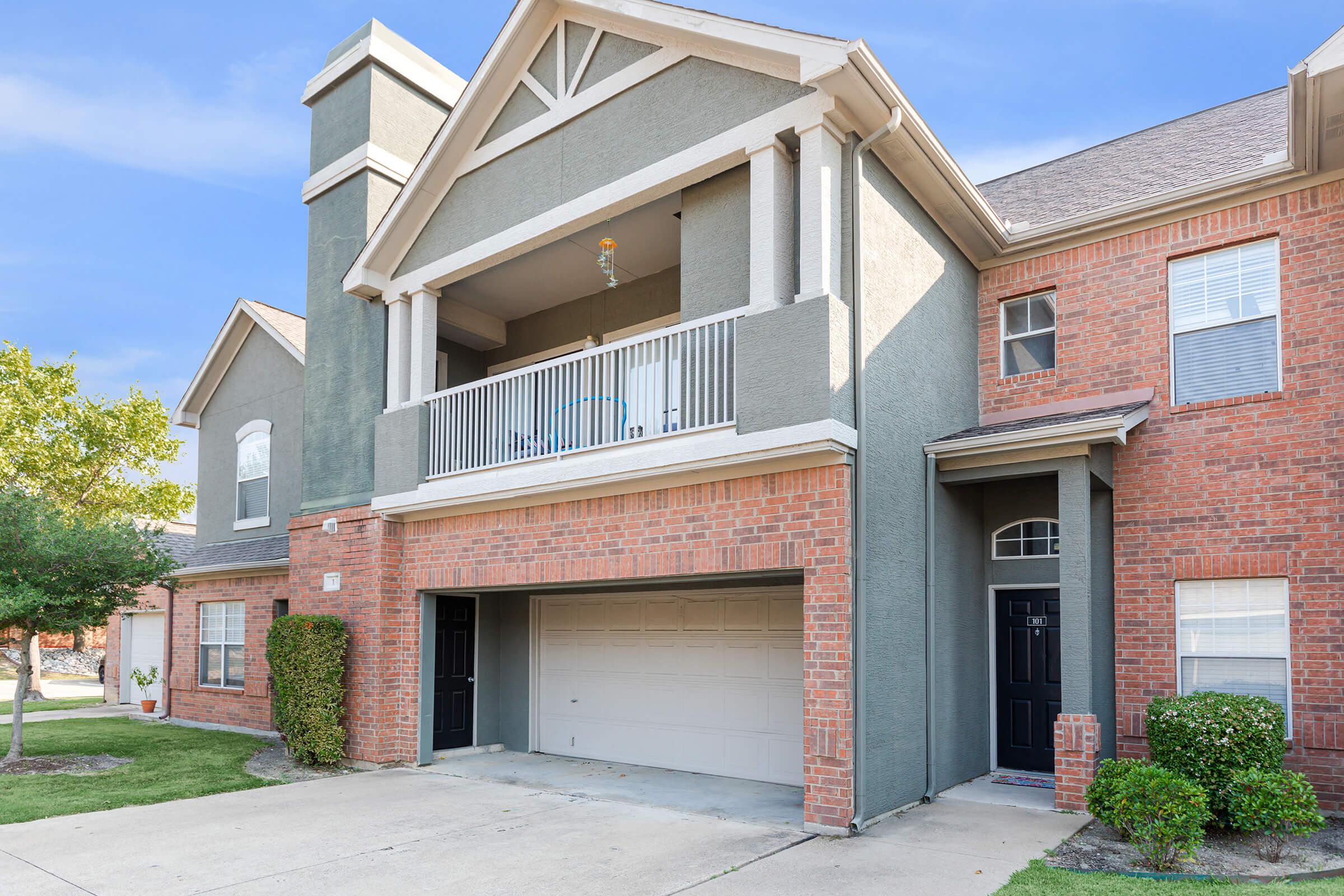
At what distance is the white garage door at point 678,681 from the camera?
10523 mm

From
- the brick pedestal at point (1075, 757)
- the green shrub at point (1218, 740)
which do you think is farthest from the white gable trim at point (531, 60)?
the green shrub at point (1218, 740)

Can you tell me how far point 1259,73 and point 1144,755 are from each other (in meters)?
9.06

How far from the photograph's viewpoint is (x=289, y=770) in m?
11.4

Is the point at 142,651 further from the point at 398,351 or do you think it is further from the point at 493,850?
the point at 493,850

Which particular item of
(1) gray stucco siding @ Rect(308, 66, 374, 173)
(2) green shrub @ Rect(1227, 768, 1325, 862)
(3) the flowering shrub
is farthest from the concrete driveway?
(1) gray stucco siding @ Rect(308, 66, 374, 173)

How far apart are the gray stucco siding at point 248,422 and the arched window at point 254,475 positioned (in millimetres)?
127

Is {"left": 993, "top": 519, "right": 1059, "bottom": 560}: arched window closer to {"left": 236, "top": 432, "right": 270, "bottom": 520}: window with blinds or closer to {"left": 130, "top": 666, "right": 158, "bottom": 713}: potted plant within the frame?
{"left": 236, "top": 432, "right": 270, "bottom": 520}: window with blinds

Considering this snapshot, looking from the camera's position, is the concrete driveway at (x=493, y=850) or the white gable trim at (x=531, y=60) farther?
the white gable trim at (x=531, y=60)

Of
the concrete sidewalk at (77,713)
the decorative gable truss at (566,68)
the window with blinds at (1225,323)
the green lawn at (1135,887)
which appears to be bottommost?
the concrete sidewalk at (77,713)

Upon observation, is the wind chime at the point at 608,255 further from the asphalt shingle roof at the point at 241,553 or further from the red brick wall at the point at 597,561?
the asphalt shingle roof at the point at 241,553

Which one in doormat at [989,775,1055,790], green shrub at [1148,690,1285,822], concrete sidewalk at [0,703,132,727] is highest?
green shrub at [1148,690,1285,822]

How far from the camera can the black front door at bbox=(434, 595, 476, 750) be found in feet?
40.2

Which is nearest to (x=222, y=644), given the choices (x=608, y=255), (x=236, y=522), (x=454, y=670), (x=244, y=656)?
(x=244, y=656)

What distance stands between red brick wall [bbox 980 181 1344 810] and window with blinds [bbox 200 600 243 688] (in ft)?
45.0
